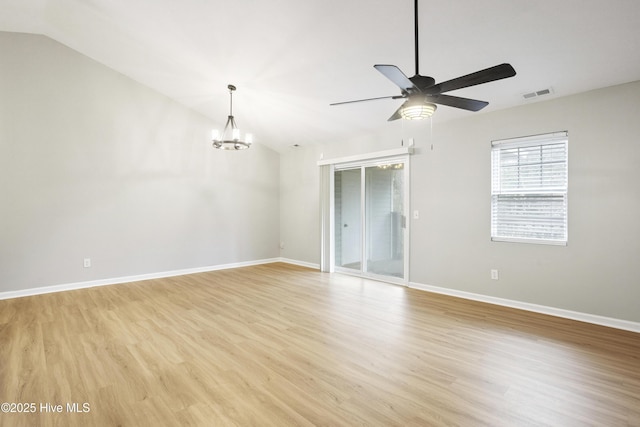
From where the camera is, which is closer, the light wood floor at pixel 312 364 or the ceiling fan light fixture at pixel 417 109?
the light wood floor at pixel 312 364

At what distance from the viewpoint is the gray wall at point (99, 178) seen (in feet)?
15.2

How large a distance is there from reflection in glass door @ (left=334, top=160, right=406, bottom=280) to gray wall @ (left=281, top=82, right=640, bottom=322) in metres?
0.33

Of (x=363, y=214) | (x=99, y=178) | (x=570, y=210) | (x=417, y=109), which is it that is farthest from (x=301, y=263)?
(x=417, y=109)

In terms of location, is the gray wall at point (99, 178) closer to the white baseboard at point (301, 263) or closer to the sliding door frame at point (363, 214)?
the white baseboard at point (301, 263)

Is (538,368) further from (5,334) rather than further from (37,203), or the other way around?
(37,203)

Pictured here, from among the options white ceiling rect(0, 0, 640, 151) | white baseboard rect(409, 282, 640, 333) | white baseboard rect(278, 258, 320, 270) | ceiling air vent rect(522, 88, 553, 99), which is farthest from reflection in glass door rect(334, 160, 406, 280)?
ceiling air vent rect(522, 88, 553, 99)

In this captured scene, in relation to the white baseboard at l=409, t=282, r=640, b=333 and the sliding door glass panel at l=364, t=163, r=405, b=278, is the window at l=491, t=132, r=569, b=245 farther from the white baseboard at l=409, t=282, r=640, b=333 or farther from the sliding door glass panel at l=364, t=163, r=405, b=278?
the sliding door glass panel at l=364, t=163, r=405, b=278

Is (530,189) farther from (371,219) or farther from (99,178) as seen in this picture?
(99,178)

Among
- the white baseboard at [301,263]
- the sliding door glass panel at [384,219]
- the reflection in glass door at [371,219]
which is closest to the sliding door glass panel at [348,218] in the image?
the reflection in glass door at [371,219]

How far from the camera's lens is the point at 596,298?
3.52 metres

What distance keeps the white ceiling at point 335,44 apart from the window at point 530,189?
59cm

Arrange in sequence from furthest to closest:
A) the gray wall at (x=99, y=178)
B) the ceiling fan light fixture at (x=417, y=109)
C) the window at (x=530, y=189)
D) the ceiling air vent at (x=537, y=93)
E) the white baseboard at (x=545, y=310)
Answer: the gray wall at (x=99, y=178) → the window at (x=530, y=189) → the ceiling air vent at (x=537, y=93) → the white baseboard at (x=545, y=310) → the ceiling fan light fixture at (x=417, y=109)

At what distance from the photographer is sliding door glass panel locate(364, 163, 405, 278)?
538cm

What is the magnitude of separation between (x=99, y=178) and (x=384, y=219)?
4989 millimetres
